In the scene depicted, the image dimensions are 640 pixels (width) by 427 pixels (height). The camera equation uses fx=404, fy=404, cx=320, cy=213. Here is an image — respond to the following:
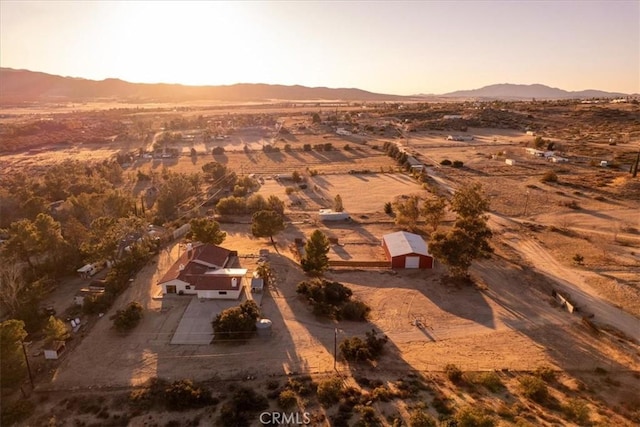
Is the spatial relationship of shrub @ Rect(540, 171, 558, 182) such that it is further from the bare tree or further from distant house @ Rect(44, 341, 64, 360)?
the bare tree

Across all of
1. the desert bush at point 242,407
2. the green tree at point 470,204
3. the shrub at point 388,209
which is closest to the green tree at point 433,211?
the green tree at point 470,204

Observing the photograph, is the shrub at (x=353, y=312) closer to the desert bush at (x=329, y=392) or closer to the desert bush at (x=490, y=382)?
the desert bush at (x=329, y=392)

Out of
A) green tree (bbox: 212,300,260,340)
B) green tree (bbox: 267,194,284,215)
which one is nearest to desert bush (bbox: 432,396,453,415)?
green tree (bbox: 212,300,260,340)

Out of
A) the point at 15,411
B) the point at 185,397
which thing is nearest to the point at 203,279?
the point at 185,397

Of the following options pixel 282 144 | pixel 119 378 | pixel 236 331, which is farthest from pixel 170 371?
pixel 282 144

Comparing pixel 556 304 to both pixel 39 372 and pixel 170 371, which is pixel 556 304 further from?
pixel 39 372

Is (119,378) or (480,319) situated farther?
(480,319)
